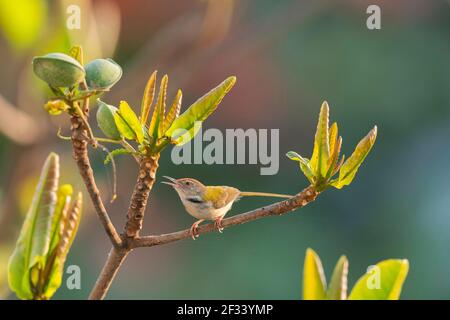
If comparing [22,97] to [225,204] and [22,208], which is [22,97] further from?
[225,204]

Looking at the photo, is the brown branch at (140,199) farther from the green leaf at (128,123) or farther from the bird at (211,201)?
the bird at (211,201)

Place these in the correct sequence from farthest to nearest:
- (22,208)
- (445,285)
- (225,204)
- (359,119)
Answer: (359,119) < (445,285) < (22,208) < (225,204)

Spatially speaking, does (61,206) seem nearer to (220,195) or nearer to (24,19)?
(220,195)

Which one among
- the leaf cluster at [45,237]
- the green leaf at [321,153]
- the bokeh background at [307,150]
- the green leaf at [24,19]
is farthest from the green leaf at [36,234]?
the bokeh background at [307,150]

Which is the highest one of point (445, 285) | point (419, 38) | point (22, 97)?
point (419, 38)

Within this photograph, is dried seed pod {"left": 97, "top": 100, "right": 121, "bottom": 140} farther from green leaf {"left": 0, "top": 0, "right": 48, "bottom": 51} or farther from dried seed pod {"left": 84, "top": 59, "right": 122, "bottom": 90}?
green leaf {"left": 0, "top": 0, "right": 48, "bottom": 51}

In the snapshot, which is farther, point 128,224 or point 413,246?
point 413,246
